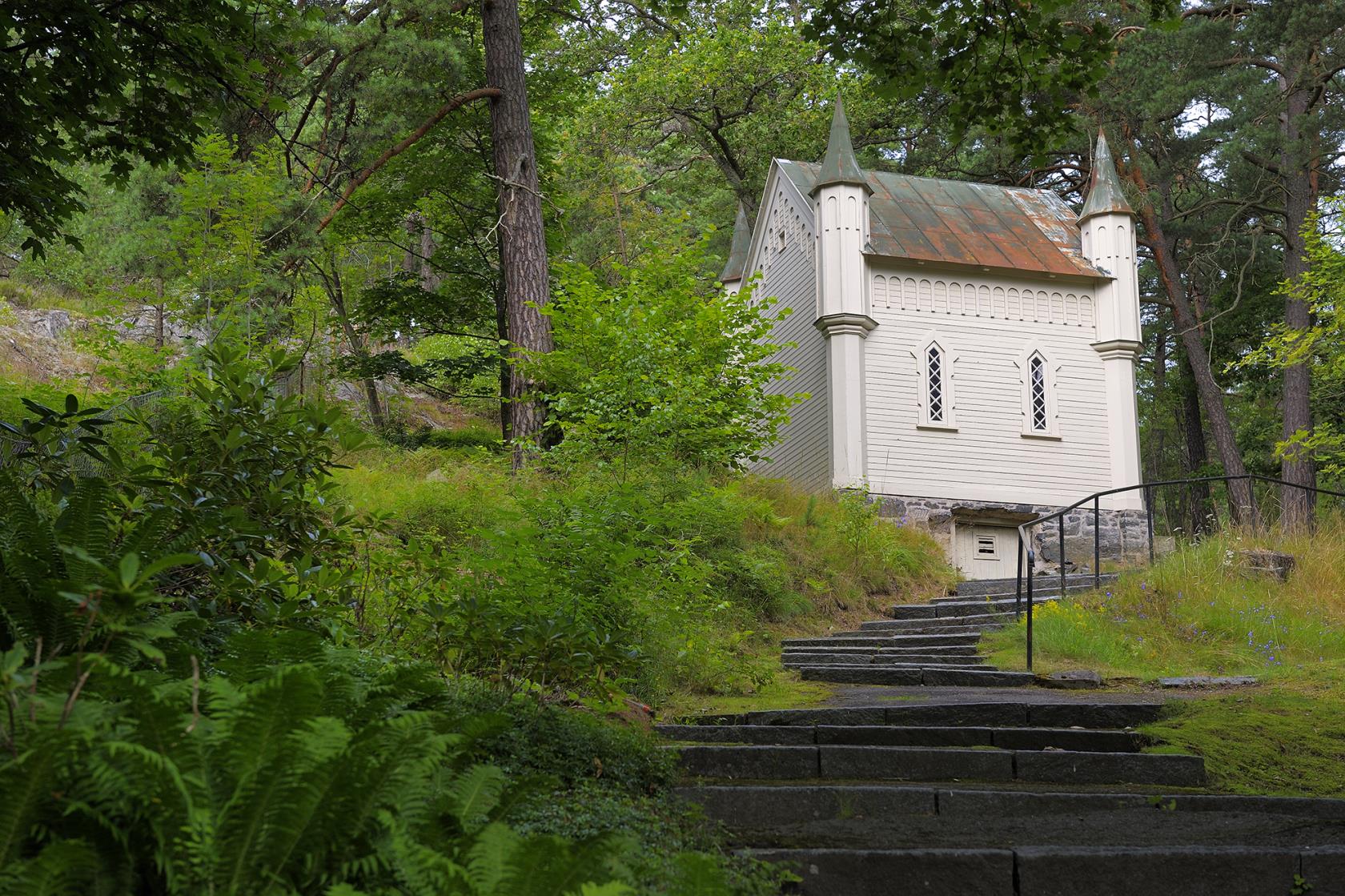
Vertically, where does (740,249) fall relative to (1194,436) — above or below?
above

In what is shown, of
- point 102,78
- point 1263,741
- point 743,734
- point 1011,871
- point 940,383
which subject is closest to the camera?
point 1011,871

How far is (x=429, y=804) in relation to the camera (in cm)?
236

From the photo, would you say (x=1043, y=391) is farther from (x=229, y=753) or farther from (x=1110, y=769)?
(x=229, y=753)

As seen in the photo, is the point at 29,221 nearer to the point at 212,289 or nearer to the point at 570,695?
the point at 570,695

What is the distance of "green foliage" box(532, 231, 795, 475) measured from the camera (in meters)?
10.9

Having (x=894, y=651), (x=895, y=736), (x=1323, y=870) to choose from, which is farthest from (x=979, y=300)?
(x=1323, y=870)

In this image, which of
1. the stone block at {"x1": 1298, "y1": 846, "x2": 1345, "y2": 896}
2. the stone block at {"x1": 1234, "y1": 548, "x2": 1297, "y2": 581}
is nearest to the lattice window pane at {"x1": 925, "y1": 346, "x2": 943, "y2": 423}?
the stone block at {"x1": 1234, "y1": 548, "x2": 1297, "y2": 581}

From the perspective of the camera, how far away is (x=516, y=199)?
1270 cm

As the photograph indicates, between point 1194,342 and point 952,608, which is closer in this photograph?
point 952,608

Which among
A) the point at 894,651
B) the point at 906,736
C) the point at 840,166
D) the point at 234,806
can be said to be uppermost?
the point at 840,166

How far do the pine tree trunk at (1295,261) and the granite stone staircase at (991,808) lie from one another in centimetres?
1640

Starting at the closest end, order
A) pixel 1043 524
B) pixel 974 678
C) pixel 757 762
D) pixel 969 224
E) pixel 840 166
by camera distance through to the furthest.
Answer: pixel 757 762 < pixel 974 678 < pixel 840 166 < pixel 1043 524 < pixel 969 224

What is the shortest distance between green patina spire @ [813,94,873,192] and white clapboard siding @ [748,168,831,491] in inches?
39.5

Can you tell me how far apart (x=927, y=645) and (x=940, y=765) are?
20.7 ft
